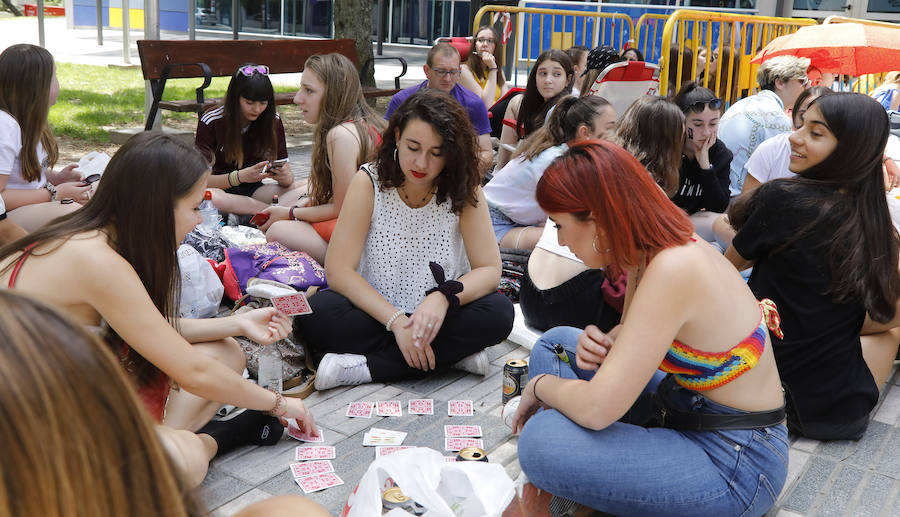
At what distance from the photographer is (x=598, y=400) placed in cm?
237

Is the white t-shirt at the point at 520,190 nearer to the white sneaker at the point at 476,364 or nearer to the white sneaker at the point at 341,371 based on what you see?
the white sneaker at the point at 476,364

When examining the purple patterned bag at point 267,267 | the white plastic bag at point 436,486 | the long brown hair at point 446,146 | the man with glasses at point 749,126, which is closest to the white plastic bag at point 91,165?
the purple patterned bag at point 267,267

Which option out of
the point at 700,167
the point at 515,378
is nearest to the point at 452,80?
the point at 700,167

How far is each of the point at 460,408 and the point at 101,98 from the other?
996 centimetres

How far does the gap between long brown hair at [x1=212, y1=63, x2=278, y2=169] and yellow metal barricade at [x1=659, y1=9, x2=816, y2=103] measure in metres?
3.68

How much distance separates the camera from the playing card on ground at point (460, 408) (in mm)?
3465

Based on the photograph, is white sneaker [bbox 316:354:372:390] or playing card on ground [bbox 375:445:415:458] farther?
white sneaker [bbox 316:354:372:390]

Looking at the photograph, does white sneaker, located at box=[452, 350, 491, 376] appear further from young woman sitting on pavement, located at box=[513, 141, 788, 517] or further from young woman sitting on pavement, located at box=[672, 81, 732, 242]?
young woman sitting on pavement, located at box=[672, 81, 732, 242]

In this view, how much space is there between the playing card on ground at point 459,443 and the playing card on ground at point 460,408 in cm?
24

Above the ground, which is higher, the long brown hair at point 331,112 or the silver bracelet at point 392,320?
the long brown hair at point 331,112

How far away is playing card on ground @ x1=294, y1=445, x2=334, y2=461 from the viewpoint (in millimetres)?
3039

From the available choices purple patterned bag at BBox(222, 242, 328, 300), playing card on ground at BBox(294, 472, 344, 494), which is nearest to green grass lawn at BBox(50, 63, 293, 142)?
purple patterned bag at BBox(222, 242, 328, 300)

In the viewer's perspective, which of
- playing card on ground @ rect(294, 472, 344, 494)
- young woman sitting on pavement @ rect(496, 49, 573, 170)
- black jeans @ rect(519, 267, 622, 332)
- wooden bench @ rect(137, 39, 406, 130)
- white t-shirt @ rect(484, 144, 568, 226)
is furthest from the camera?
wooden bench @ rect(137, 39, 406, 130)

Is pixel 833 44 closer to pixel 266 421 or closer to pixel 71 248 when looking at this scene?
pixel 266 421
